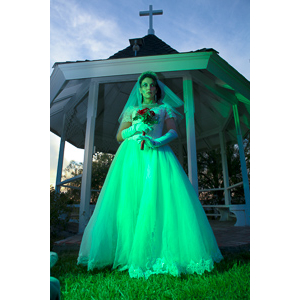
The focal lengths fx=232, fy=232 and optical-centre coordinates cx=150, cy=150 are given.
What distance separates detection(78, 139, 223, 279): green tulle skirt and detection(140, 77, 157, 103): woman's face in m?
0.49

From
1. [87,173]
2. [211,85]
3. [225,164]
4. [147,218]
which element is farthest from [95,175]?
[225,164]

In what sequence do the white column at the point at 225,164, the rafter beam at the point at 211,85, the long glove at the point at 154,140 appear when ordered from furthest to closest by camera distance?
the white column at the point at 225,164 < the rafter beam at the point at 211,85 < the long glove at the point at 154,140

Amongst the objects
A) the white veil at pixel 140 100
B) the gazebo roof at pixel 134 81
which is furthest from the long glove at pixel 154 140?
the gazebo roof at pixel 134 81

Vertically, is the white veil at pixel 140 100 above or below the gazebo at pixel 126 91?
below

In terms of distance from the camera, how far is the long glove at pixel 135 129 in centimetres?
176

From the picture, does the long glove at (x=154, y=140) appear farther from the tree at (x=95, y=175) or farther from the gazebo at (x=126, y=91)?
the tree at (x=95, y=175)

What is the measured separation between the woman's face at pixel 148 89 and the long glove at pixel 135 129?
337mm

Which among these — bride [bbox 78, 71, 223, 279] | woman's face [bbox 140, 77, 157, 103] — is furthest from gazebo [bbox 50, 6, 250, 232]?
bride [bbox 78, 71, 223, 279]

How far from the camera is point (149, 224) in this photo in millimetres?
1456

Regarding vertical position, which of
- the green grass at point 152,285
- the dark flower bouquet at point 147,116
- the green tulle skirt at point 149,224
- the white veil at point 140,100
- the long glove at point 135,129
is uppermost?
the white veil at point 140,100

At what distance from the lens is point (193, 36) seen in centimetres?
149

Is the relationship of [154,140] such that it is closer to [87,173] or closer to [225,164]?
[87,173]

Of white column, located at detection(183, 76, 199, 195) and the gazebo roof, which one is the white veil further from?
white column, located at detection(183, 76, 199, 195)
